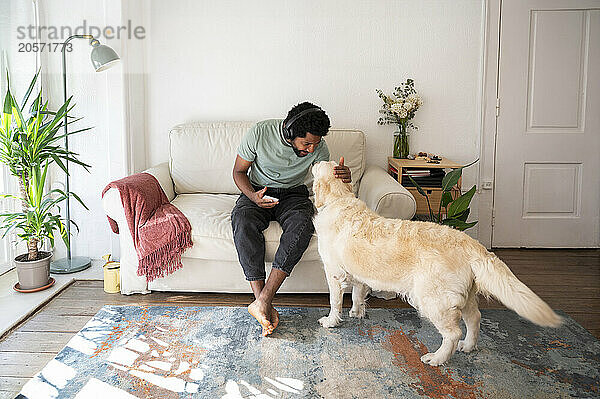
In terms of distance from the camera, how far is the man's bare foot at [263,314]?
8.48 ft

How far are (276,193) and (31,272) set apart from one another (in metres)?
1.49

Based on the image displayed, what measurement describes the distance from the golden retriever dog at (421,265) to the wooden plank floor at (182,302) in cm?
62

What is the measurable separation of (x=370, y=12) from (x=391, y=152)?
1.02 metres

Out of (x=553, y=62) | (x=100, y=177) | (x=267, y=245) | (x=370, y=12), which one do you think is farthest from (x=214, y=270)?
(x=553, y=62)

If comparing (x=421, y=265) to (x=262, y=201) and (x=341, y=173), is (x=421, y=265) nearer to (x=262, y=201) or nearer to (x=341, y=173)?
(x=341, y=173)

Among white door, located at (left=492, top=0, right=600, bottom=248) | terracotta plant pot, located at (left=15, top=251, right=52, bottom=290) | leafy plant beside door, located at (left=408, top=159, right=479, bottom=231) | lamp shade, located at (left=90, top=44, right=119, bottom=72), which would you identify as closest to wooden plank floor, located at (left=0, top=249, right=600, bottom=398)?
terracotta plant pot, located at (left=15, top=251, right=52, bottom=290)

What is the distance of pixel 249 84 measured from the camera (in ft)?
13.2

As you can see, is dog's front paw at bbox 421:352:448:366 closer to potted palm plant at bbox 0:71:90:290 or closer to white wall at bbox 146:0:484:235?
white wall at bbox 146:0:484:235

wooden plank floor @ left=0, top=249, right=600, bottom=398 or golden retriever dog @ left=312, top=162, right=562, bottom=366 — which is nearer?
golden retriever dog @ left=312, top=162, right=562, bottom=366

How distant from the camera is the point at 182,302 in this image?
10.0 ft

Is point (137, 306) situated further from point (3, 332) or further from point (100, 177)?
point (100, 177)

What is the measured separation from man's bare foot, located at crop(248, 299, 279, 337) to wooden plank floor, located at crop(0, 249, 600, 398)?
0.36 metres

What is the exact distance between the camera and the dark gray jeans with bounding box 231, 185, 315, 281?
9.21ft

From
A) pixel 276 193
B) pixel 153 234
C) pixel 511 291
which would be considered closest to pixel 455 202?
pixel 276 193
